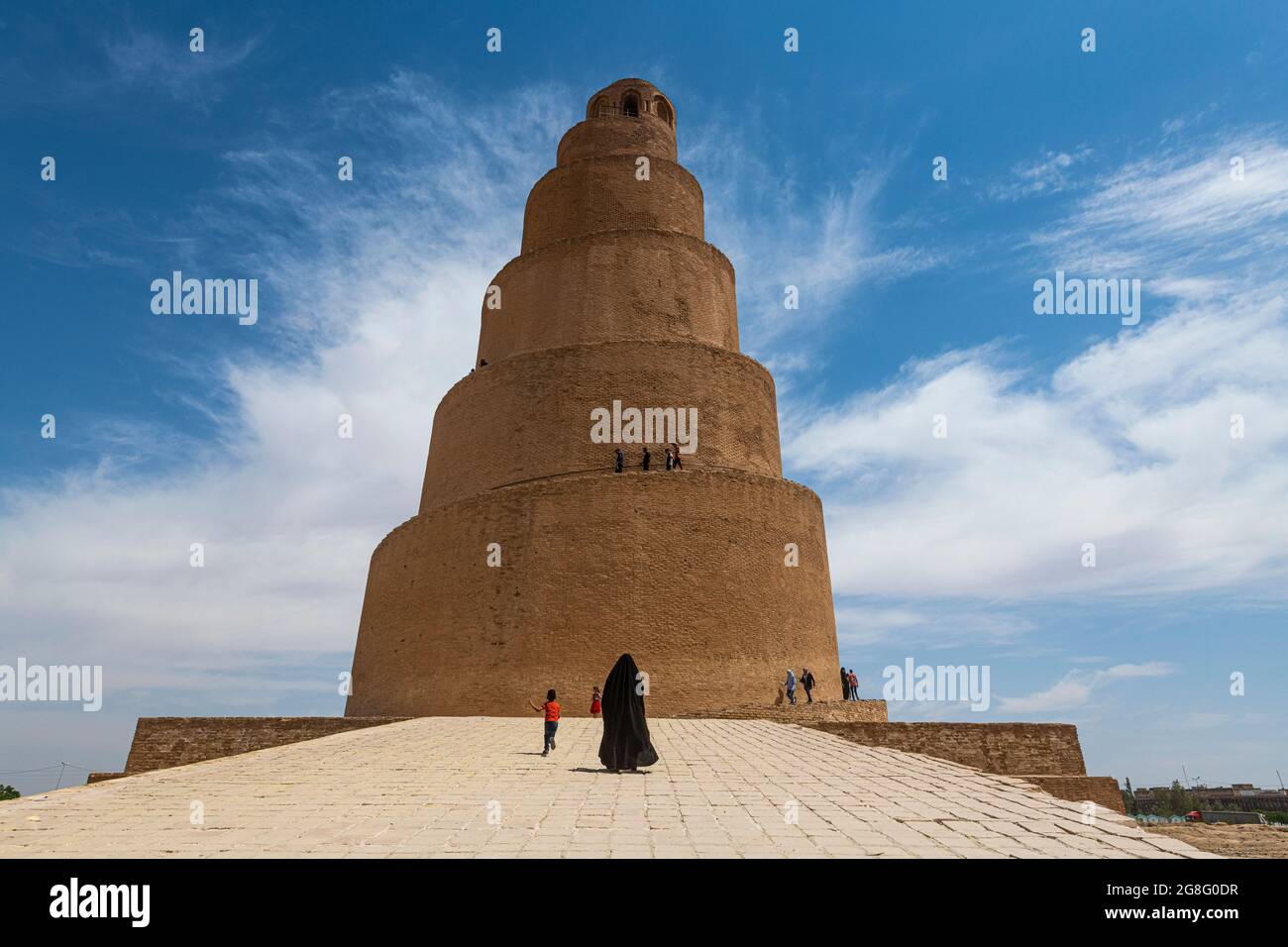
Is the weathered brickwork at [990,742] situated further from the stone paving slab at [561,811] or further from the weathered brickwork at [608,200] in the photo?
the weathered brickwork at [608,200]

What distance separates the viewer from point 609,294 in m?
18.8

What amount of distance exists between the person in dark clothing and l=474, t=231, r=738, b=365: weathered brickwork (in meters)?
11.5

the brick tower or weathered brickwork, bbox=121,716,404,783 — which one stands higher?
the brick tower

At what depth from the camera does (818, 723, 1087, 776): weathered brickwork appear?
11.2 m

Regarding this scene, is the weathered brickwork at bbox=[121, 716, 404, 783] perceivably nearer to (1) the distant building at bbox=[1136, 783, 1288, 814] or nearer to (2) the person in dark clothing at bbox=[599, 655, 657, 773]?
(2) the person in dark clothing at bbox=[599, 655, 657, 773]

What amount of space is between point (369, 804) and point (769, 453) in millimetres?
13942

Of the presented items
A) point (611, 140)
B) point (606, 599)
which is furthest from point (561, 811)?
point (611, 140)

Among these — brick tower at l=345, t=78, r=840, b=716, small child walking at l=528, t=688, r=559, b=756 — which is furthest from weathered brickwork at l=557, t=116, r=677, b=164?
small child walking at l=528, t=688, r=559, b=756

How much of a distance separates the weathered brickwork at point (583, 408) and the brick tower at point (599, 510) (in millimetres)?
43

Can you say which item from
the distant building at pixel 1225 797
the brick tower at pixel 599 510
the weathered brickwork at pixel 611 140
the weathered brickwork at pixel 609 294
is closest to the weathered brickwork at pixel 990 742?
the brick tower at pixel 599 510

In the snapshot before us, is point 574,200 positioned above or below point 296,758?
above
